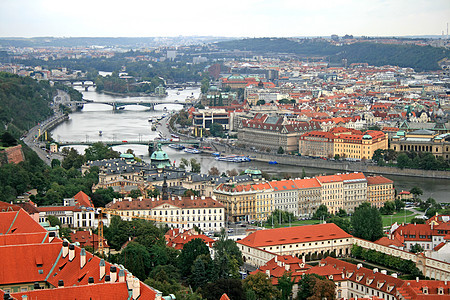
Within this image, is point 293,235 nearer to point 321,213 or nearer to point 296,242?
point 296,242

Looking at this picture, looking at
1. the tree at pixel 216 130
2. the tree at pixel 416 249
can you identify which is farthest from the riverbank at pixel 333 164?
the tree at pixel 416 249

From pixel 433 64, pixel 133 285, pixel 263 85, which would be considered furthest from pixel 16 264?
pixel 433 64

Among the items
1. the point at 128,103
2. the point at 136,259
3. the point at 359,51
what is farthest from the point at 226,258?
the point at 359,51

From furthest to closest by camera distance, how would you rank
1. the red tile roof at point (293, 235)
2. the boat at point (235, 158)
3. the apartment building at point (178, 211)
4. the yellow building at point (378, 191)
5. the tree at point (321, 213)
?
the boat at point (235, 158)
the yellow building at point (378, 191)
the tree at point (321, 213)
the apartment building at point (178, 211)
the red tile roof at point (293, 235)

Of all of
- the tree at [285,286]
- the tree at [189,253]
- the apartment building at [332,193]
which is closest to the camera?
the tree at [285,286]

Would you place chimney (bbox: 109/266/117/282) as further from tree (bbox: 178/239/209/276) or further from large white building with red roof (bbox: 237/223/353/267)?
large white building with red roof (bbox: 237/223/353/267)

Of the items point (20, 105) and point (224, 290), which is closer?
point (224, 290)

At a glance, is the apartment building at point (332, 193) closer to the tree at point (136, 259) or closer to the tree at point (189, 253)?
the tree at point (189, 253)
